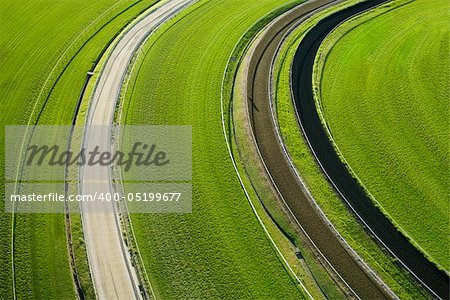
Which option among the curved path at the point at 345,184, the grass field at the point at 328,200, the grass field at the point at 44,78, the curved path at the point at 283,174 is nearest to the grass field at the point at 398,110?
the curved path at the point at 345,184

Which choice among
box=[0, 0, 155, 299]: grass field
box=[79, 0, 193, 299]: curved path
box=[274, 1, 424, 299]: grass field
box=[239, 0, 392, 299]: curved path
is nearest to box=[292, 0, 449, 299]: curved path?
box=[274, 1, 424, 299]: grass field

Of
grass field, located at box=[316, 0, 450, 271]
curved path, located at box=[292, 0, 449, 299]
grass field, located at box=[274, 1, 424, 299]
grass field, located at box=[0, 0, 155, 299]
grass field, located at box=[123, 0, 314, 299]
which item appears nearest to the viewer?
grass field, located at box=[123, 0, 314, 299]

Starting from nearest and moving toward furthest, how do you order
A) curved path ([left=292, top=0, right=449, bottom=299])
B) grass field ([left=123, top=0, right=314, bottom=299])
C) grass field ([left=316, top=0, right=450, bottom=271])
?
grass field ([left=123, top=0, right=314, bottom=299]) < curved path ([left=292, top=0, right=449, bottom=299]) < grass field ([left=316, top=0, right=450, bottom=271])

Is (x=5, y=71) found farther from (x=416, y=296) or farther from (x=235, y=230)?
(x=416, y=296)

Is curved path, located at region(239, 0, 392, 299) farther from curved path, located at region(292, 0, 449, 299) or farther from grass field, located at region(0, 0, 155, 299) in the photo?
grass field, located at region(0, 0, 155, 299)

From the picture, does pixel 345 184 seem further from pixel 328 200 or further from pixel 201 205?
pixel 201 205

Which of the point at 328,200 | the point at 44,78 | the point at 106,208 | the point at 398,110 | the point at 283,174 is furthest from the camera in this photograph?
the point at 44,78

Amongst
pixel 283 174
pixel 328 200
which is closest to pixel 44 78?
pixel 283 174
